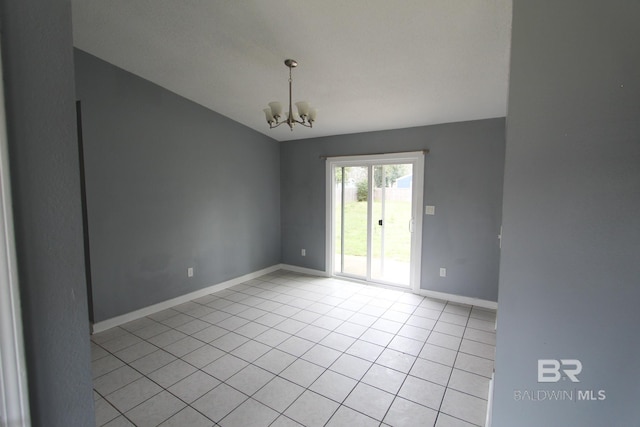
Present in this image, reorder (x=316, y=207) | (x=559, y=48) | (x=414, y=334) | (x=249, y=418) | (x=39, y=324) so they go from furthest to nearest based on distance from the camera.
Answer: (x=316, y=207) → (x=414, y=334) → (x=249, y=418) → (x=559, y=48) → (x=39, y=324)

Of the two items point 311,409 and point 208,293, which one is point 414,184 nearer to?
point 311,409

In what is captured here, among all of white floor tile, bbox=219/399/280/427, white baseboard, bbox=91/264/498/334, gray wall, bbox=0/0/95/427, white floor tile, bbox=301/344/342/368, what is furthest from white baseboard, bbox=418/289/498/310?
gray wall, bbox=0/0/95/427

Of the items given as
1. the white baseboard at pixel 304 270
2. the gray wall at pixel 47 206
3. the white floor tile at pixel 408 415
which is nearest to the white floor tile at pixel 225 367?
the white floor tile at pixel 408 415

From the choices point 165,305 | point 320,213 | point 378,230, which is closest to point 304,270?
point 320,213

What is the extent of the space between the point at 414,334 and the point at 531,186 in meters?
2.12

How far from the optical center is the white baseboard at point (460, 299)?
11.4 ft

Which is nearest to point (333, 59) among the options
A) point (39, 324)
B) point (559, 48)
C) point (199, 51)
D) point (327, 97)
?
point (327, 97)

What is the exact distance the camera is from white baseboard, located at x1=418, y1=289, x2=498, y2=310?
346 centimetres

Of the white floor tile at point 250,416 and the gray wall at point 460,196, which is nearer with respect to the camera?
the white floor tile at point 250,416

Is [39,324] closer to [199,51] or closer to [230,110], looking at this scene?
[199,51]

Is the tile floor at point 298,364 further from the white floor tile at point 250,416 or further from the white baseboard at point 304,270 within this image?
the white baseboard at point 304,270

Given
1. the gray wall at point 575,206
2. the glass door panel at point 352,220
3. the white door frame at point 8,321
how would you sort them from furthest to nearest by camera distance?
the glass door panel at point 352,220, the gray wall at point 575,206, the white door frame at point 8,321

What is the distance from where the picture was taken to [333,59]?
2451 mm

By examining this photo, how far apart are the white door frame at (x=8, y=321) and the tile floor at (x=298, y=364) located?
154 cm
